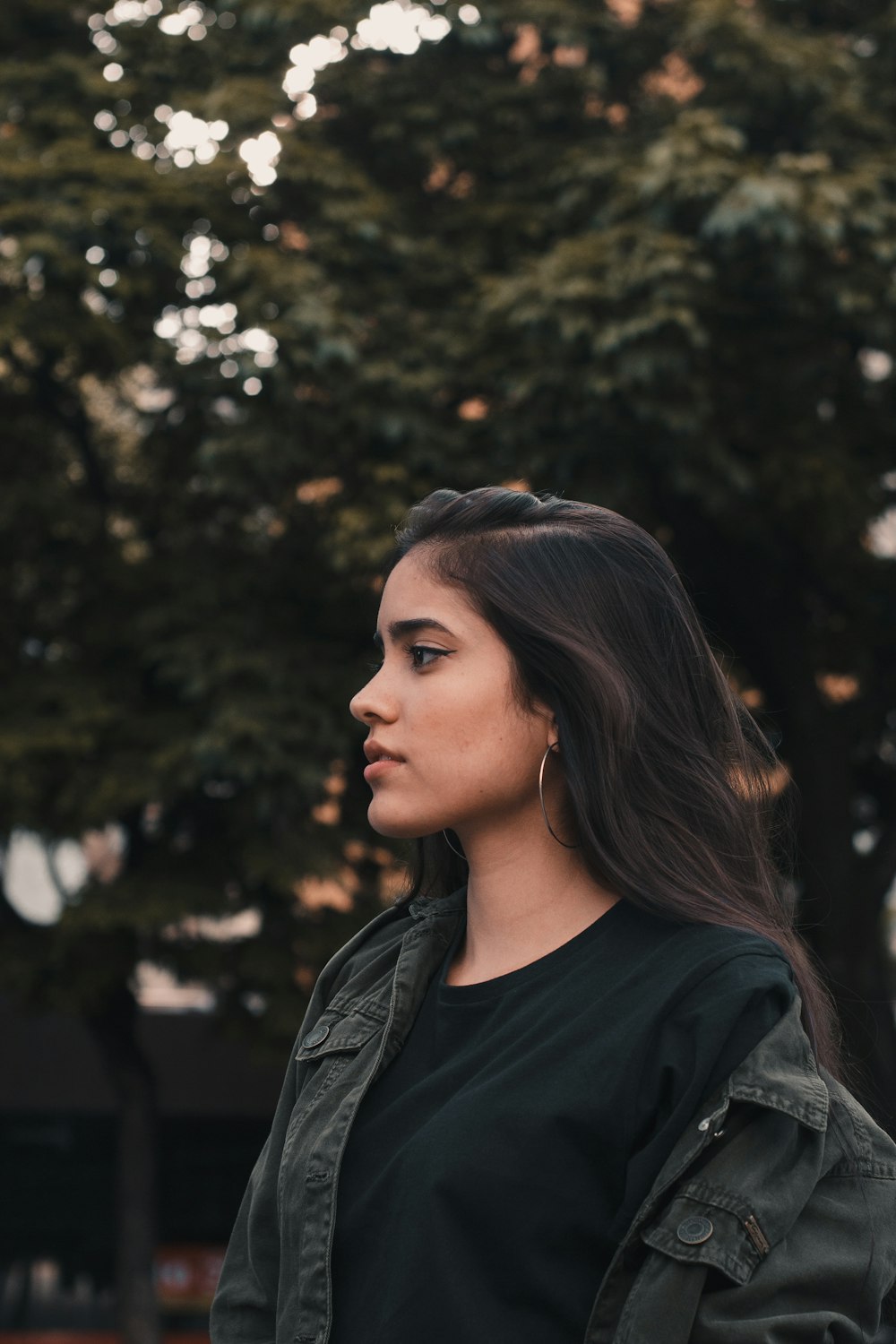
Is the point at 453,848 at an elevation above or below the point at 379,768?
below

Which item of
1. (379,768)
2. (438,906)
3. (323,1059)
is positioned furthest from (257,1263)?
(379,768)

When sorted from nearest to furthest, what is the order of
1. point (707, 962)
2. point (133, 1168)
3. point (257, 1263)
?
1. point (707, 962)
2. point (257, 1263)
3. point (133, 1168)

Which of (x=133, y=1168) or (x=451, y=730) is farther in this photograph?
(x=133, y=1168)

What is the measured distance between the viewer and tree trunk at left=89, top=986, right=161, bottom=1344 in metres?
11.1

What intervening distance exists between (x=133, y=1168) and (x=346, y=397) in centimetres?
577

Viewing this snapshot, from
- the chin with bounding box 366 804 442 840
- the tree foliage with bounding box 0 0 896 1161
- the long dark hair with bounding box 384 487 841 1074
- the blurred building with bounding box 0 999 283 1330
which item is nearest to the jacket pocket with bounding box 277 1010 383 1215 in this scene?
the chin with bounding box 366 804 442 840

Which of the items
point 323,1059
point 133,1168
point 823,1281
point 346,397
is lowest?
point 133,1168

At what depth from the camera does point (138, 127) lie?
991 cm

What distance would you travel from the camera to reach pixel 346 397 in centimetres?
892

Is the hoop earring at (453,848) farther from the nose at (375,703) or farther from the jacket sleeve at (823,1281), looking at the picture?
the jacket sleeve at (823,1281)

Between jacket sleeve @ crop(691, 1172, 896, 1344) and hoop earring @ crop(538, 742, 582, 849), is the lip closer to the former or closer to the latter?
hoop earring @ crop(538, 742, 582, 849)

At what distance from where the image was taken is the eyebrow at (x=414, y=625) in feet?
6.31

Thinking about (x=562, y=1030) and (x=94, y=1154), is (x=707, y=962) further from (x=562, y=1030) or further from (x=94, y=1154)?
(x=94, y=1154)

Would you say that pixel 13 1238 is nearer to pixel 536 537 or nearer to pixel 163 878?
Result: pixel 163 878
